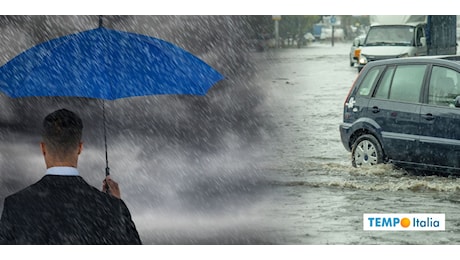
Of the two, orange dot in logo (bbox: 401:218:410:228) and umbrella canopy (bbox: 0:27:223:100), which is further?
orange dot in logo (bbox: 401:218:410:228)

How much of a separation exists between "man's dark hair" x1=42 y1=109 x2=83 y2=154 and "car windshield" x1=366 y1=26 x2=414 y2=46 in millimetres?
6256

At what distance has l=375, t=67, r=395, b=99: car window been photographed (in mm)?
8477

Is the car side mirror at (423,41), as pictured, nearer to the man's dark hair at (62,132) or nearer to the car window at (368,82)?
the car window at (368,82)

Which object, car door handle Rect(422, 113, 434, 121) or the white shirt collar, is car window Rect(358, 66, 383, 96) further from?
the white shirt collar

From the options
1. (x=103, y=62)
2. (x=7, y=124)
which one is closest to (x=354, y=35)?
(x=7, y=124)

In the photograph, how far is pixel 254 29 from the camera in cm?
880

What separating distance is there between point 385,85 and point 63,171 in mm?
5274

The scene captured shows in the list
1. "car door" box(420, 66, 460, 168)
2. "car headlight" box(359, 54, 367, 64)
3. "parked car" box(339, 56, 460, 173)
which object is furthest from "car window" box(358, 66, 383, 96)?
"car headlight" box(359, 54, 367, 64)

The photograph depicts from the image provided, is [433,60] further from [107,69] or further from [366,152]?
[107,69]

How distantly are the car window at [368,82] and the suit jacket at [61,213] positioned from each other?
5173 millimetres

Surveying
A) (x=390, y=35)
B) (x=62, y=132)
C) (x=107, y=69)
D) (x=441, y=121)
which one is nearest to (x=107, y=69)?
(x=107, y=69)

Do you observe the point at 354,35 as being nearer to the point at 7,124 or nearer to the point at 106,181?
the point at 7,124

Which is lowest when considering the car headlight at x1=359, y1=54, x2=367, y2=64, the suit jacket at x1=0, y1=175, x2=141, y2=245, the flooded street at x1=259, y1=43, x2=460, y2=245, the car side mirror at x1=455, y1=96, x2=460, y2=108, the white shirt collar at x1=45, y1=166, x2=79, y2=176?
the flooded street at x1=259, y1=43, x2=460, y2=245

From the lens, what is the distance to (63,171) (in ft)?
12.4
